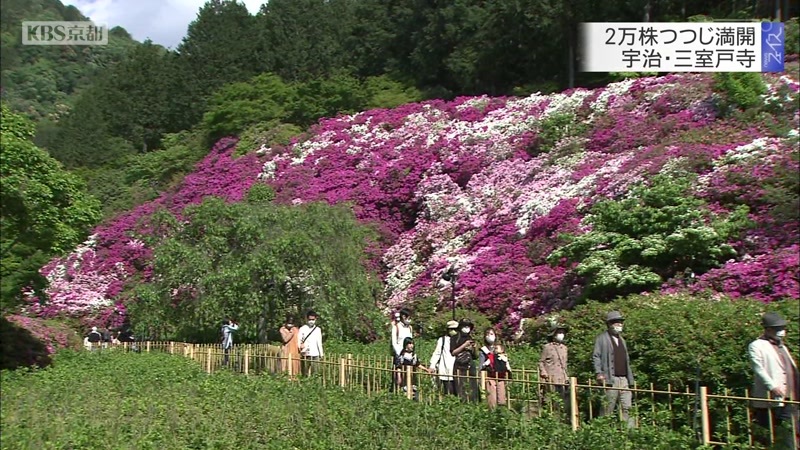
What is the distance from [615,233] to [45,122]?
10438 millimetres

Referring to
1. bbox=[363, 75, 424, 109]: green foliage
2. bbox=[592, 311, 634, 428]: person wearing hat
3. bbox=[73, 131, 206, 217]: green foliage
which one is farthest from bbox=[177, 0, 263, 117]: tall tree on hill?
bbox=[592, 311, 634, 428]: person wearing hat

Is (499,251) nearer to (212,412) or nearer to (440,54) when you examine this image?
(212,412)

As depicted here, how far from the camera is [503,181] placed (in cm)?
2250

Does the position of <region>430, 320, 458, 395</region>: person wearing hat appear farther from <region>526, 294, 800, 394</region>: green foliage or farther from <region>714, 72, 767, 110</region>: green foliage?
<region>714, 72, 767, 110</region>: green foliage

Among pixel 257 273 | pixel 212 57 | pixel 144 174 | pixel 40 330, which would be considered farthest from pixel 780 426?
pixel 212 57

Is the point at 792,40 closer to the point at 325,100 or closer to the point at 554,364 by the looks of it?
the point at 554,364

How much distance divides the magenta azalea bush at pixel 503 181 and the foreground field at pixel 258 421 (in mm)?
6623

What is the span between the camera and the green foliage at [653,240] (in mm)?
13695

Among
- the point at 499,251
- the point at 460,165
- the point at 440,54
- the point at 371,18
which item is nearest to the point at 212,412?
the point at 499,251

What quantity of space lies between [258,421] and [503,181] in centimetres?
1622

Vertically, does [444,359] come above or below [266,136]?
below

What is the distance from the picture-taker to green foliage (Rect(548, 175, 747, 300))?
13.7m

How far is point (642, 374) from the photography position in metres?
8.82

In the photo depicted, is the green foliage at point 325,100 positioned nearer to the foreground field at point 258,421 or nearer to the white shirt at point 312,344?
the white shirt at point 312,344
